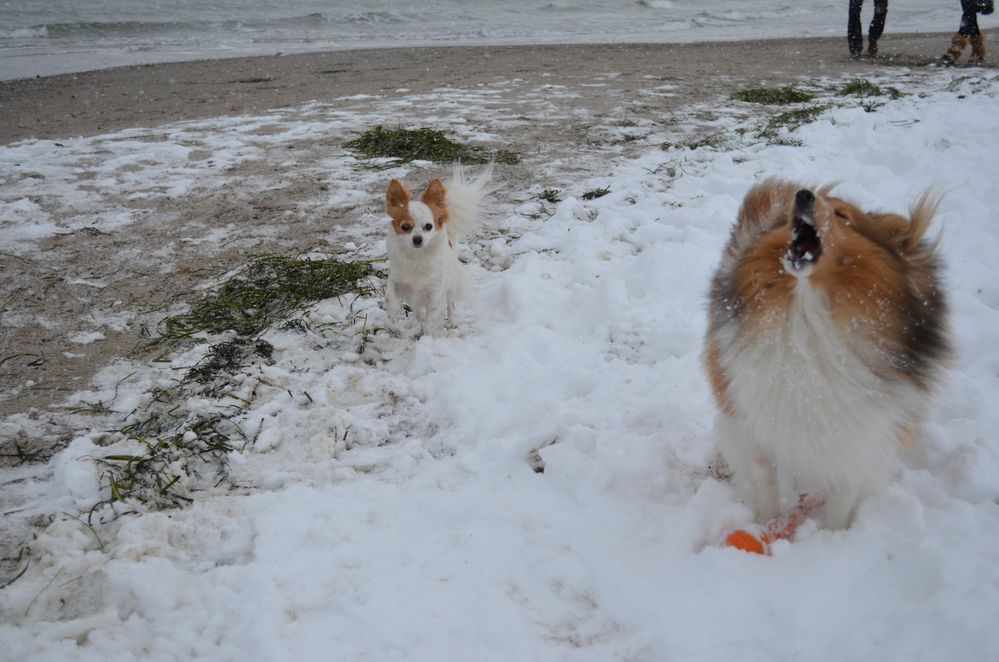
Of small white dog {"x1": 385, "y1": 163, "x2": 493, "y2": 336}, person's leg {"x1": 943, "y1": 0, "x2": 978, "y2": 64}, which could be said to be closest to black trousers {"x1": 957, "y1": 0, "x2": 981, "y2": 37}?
person's leg {"x1": 943, "y1": 0, "x2": 978, "y2": 64}

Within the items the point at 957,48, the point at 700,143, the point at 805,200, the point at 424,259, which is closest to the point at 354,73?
the point at 700,143

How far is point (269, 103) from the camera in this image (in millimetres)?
9102

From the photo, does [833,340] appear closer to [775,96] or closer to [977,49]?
[775,96]

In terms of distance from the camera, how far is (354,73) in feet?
37.7

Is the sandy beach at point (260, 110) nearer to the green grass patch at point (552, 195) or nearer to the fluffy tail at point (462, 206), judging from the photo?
the green grass patch at point (552, 195)

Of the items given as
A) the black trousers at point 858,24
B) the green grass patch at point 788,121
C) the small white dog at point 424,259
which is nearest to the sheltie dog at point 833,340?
the small white dog at point 424,259

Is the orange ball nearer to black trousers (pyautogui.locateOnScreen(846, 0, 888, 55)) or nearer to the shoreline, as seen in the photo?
the shoreline

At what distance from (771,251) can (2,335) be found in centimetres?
404

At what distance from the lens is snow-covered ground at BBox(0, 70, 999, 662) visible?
1843mm

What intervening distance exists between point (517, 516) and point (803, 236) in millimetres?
1356

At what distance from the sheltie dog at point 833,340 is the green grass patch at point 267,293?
8.72ft

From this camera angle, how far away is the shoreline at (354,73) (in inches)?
340

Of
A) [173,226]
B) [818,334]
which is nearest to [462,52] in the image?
[173,226]

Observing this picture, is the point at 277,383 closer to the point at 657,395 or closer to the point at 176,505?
the point at 176,505
